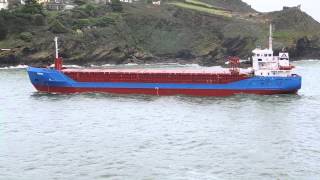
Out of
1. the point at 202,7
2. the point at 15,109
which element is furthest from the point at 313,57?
the point at 15,109

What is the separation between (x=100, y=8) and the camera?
413 ft

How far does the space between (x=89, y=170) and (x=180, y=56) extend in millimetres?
92585

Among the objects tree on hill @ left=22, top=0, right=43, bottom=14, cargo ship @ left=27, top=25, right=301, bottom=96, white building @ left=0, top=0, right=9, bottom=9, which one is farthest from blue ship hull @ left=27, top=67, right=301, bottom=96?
white building @ left=0, top=0, right=9, bottom=9

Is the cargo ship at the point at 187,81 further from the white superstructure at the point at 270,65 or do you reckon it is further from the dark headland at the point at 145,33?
the dark headland at the point at 145,33

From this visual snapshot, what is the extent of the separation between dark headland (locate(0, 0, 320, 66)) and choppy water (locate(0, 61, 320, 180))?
51373 mm

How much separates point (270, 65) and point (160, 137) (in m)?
23.1

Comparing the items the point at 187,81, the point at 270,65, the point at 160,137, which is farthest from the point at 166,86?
the point at 160,137

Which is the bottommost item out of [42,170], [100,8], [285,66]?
[42,170]

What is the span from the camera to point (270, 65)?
5328 cm

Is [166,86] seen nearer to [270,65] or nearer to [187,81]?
[187,81]

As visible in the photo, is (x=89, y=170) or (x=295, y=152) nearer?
(x=89, y=170)

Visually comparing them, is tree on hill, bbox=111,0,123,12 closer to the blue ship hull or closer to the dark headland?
the dark headland

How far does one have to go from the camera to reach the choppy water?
86.3 ft

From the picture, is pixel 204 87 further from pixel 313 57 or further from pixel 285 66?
pixel 313 57
